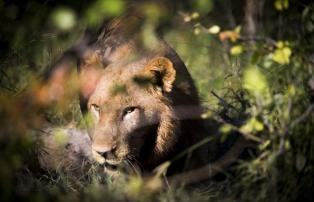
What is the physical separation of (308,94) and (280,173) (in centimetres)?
60

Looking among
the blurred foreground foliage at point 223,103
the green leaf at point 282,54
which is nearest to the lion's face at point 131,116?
the blurred foreground foliage at point 223,103

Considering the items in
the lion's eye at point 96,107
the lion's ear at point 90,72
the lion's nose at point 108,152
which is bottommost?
the lion's nose at point 108,152

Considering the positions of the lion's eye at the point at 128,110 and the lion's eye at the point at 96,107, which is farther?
the lion's eye at the point at 96,107

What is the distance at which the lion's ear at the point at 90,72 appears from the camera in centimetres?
562

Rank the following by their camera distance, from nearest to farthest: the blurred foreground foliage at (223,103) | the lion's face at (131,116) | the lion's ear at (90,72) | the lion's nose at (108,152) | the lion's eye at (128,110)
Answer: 1. the blurred foreground foliage at (223,103)
2. the lion's nose at (108,152)
3. the lion's face at (131,116)
4. the lion's eye at (128,110)
5. the lion's ear at (90,72)

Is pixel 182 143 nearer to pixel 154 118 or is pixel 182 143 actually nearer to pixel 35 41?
pixel 154 118

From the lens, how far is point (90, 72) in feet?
18.7

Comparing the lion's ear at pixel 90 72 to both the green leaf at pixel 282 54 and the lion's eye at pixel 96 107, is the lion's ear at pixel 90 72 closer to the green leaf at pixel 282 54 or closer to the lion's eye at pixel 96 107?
the lion's eye at pixel 96 107

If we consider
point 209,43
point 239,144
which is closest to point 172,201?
point 239,144

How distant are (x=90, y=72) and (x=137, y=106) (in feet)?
2.07

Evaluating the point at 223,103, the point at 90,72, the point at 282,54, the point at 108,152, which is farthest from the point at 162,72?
the point at 282,54

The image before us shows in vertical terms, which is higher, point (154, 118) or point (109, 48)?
point (109, 48)

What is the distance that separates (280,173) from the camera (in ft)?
13.7

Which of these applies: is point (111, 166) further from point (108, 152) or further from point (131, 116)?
point (131, 116)
